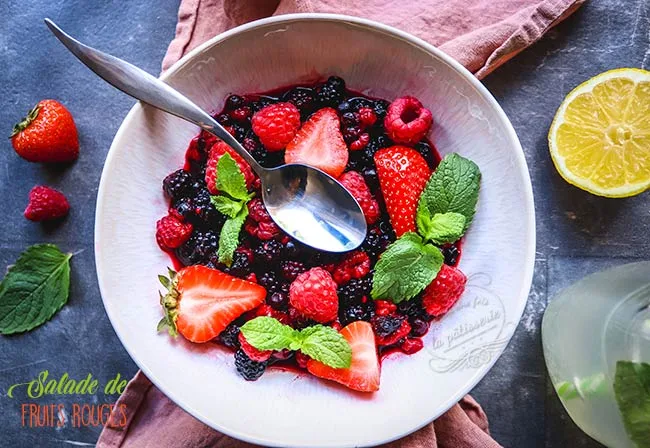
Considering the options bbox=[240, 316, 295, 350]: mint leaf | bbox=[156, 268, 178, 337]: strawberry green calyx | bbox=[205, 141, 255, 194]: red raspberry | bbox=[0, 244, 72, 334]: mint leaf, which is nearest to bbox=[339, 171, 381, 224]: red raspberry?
bbox=[205, 141, 255, 194]: red raspberry

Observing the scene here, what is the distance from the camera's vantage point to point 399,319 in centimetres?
145

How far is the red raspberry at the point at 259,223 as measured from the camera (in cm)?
148

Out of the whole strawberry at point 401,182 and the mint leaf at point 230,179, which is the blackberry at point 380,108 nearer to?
the whole strawberry at point 401,182

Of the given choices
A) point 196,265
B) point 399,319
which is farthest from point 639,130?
point 196,265

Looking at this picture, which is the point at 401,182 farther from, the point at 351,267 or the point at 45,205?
the point at 45,205

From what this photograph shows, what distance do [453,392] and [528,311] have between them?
37cm

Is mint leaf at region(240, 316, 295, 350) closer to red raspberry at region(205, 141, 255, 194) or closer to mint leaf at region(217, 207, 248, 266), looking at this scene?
mint leaf at region(217, 207, 248, 266)

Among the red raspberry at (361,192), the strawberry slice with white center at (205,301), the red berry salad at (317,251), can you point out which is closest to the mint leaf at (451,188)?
the red berry salad at (317,251)

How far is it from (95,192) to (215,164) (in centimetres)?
43

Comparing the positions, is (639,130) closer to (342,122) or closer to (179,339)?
(342,122)

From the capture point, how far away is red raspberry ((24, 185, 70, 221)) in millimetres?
1657

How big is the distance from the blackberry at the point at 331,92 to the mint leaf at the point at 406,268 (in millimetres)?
358

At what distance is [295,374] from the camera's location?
1500 millimetres

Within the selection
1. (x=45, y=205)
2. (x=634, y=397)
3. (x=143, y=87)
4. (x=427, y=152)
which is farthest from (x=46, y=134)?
(x=634, y=397)
